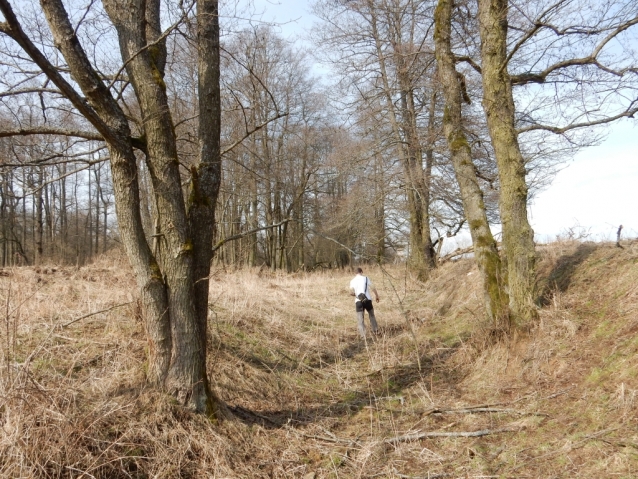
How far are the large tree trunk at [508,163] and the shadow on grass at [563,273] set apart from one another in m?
0.55

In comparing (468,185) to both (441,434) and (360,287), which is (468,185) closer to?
(360,287)

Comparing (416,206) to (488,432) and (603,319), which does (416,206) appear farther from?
(488,432)

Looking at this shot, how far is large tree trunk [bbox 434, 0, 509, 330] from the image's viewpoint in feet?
21.0

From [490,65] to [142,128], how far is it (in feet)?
16.8

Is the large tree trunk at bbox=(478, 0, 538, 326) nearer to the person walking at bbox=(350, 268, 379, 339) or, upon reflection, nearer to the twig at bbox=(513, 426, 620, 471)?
the twig at bbox=(513, 426, 620, 471)

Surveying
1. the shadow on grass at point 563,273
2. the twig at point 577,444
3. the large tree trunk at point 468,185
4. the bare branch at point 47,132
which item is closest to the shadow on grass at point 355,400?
the large tree trunk at point 468,185

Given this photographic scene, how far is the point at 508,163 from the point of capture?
632 cm

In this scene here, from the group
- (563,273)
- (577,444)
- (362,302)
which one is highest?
(563,273)

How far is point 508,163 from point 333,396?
4.14 meters

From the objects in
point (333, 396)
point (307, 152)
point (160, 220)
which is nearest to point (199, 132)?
point (160, 220)

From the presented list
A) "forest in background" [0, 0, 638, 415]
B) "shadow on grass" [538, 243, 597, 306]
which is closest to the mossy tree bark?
"forest in background" [0, 0, 638, 415]

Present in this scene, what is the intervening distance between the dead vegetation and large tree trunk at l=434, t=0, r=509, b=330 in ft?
1.91

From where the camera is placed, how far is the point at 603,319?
5281 mm

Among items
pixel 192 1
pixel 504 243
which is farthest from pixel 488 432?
pixel 192 1
